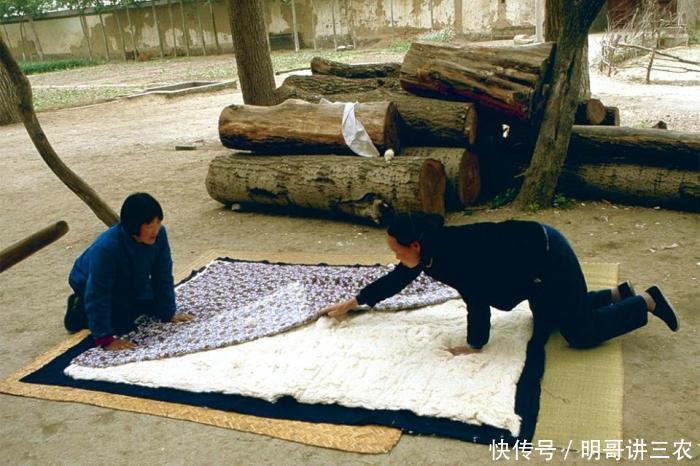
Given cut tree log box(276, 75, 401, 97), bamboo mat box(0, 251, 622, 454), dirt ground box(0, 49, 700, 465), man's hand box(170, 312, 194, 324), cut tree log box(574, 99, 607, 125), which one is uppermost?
cut tree log box(276, 75, 401, 97)

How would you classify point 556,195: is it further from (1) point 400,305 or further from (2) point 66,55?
(2) point 66,55

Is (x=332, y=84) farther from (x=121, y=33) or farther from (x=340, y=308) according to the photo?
(x=121, y=33)

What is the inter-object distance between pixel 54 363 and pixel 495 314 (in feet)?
7.99

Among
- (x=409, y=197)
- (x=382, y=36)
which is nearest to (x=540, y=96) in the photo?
(x=409, y=197)

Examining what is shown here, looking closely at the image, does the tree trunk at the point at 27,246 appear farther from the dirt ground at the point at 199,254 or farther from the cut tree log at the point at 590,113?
the cut tree log at the point at 590,113

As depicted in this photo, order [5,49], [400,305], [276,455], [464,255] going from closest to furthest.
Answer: [276,455] < [464,255] < [400,305] < [5,49]

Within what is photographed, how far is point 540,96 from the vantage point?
5.55 meters

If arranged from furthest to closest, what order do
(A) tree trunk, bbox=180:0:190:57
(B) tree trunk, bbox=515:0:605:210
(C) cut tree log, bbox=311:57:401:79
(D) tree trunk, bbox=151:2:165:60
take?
(D) tree trunk, bbox=151:2:165:60
(A) tree trunk, bbox=180:0:190:57
(C) cut tree log, bbox=311:57:401:79
(B) tree trunk, bbox=515:0:605:210

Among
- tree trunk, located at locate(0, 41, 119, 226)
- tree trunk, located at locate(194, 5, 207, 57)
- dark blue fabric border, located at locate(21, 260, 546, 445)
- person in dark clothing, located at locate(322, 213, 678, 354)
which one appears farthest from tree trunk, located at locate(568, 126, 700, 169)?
tree trunk, located at locate(194, 5, 207, 57)

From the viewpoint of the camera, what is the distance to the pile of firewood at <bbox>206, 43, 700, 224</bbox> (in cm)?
538

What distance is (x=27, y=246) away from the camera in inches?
97.4

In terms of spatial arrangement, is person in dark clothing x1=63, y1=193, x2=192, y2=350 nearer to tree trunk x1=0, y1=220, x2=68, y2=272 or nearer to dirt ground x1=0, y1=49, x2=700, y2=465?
dirt ground x1=0, y1=49, x2=700, y2=465

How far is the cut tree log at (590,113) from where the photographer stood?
239 inches

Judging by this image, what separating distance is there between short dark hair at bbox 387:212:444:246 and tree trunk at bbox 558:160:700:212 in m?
3.15
